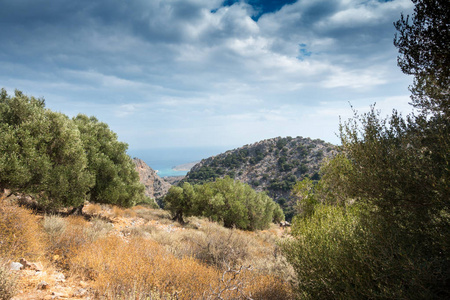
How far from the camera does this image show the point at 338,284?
4.39 metres

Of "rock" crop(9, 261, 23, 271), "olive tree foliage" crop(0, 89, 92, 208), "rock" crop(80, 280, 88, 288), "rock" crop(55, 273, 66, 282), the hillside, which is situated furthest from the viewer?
the hillside

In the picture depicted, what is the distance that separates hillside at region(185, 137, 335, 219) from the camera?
67.8m

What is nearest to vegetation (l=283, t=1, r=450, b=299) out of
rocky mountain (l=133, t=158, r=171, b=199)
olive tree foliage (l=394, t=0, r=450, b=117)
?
olive tree foliage (l=394, t=0, r=450, b=117)

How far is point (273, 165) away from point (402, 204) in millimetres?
77825

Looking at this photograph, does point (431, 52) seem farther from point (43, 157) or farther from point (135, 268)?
point (43, 157)

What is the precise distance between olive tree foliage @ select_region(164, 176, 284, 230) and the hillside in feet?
120

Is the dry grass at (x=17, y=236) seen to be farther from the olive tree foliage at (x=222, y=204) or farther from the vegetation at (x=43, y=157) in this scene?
the olive tree foliage at (x=222, y=204)

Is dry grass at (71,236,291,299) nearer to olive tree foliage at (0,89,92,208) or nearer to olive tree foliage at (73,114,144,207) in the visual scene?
olive tree foliage at (0,89,92,208)

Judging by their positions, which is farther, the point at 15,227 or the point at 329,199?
the point at 329,199

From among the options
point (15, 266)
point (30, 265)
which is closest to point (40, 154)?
point (30, 265)

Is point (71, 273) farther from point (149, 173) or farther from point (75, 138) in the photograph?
point (149, 173)

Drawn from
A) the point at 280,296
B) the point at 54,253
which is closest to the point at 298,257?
the point at 280,296

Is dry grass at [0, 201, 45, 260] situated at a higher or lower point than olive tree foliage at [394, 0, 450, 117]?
lower

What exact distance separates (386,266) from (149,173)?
270 ft
